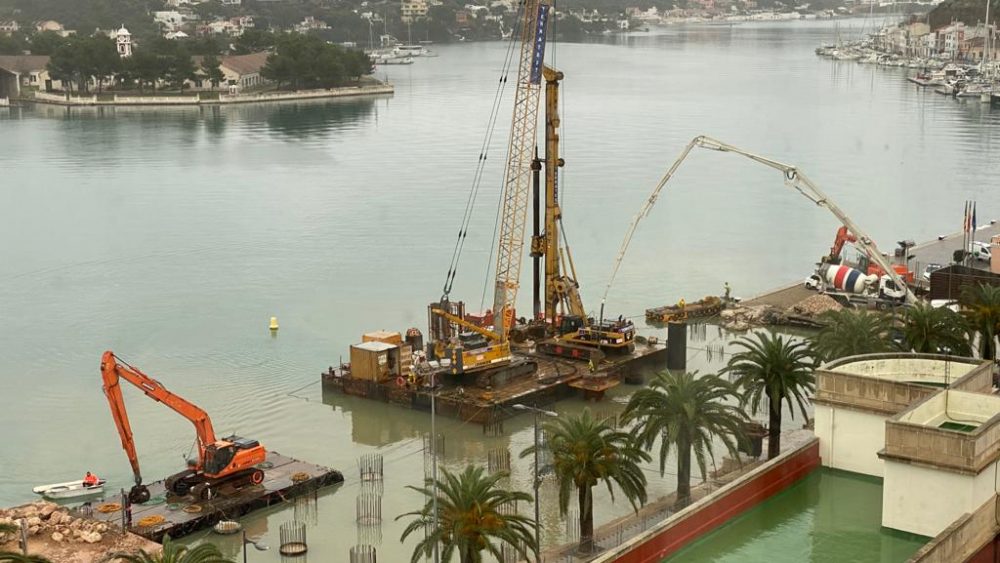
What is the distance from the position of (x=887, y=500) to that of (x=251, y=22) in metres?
179

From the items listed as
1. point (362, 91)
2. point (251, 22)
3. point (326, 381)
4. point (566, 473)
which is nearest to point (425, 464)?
point (326, 381)

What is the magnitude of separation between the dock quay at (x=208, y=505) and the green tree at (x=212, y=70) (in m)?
97.6

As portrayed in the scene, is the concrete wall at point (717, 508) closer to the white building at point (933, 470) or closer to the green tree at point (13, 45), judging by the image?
the white building at point (933, 470)

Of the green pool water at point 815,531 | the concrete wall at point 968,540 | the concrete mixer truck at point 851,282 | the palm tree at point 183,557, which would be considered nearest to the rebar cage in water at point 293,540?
the green pool water at point 815,531

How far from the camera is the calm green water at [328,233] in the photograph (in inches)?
1304

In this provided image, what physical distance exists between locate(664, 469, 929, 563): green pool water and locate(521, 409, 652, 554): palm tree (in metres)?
1.68

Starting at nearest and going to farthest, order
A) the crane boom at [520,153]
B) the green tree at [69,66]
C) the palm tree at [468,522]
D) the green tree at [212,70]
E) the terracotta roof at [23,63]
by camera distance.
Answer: the palm tree at [468,522], the crane boom at [520,153], the green tree at [69,66], the green tree at [212,70], the terracotta roof at [23,63]

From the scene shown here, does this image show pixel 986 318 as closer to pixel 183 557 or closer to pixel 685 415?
pixel 685 415

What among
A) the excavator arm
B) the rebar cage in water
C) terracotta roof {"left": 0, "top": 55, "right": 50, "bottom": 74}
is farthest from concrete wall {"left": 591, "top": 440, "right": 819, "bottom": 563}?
terracotta roof {"left": 0, "top": 55, "right": 50, "bottom": 74}

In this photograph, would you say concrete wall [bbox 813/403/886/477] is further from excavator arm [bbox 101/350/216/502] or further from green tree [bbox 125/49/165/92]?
green tree [bbox 125/49/165/92]

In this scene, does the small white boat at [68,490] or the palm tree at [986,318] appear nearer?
the small white boat at [68,490]

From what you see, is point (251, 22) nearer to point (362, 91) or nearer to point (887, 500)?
point (362, 91)

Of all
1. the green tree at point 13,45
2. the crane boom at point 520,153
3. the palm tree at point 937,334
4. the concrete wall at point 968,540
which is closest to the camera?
the concrete wall at point 968,540

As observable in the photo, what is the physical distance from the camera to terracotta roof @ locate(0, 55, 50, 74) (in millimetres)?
127125
